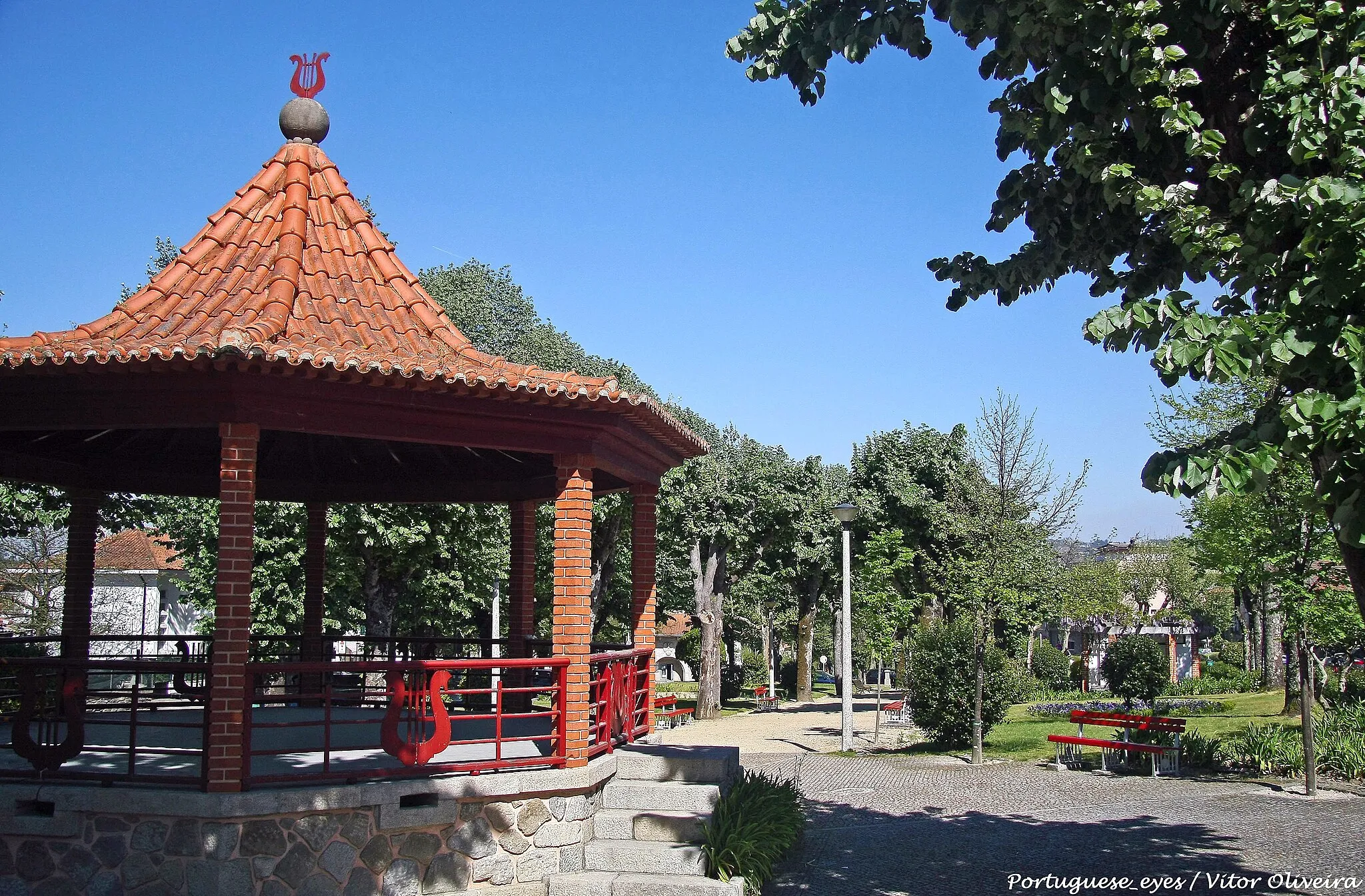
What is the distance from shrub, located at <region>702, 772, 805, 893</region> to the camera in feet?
29.5

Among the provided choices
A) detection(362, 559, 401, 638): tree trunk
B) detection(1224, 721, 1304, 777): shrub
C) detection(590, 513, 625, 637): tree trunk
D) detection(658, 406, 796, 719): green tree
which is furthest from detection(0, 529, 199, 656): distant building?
detection(1224, 721, 1304, 777): shrub

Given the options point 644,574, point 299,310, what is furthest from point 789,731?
point 299,310

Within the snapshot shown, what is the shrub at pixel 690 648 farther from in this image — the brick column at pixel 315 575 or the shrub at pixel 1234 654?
the brick column at pixel 315 575

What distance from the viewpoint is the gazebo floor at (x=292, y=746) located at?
8.58 m

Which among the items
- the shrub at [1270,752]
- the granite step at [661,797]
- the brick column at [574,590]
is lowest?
the shrub at [1270,752]

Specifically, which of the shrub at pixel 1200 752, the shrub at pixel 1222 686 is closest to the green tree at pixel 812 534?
the shrub at pixel 1222 686

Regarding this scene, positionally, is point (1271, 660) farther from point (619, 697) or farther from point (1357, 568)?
point (1357, 568)

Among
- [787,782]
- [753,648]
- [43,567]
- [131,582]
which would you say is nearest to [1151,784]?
[787,782]

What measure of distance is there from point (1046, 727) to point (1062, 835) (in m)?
14.6

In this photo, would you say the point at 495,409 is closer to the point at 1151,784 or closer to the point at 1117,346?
the point at 1117,346

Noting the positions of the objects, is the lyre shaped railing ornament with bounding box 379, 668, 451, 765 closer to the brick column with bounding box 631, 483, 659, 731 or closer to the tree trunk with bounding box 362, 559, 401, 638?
the brick column with bounding box 631, 483, 659, 731

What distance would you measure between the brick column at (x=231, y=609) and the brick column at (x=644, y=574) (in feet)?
14.7

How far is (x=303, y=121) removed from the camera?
11.1m

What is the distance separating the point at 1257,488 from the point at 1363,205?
1.41 metres
